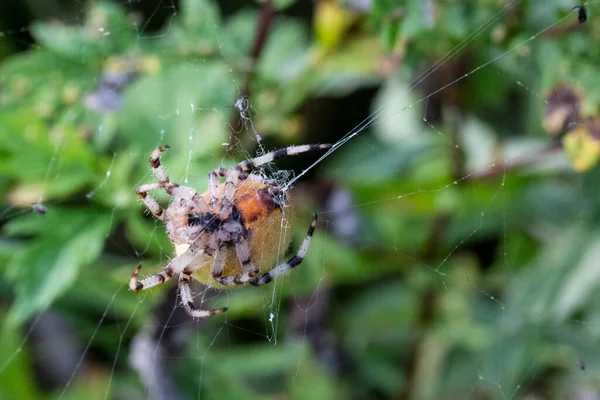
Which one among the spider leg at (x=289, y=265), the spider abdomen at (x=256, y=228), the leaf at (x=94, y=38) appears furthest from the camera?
the leaf at (x=94, y=38)

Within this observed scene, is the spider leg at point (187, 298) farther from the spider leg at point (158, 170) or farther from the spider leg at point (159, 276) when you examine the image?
the spider leg at point (158, 170)

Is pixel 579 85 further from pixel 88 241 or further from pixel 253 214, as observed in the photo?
pixel 88 241

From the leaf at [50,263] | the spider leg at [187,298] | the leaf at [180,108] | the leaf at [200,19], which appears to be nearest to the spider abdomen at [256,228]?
→ the spider leg at [187,298]

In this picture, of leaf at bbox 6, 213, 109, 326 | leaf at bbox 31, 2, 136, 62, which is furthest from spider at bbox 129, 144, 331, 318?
leaf at bbox 31, 2, 136, 62

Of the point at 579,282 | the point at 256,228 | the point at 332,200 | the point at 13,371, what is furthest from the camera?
the point at 13,371

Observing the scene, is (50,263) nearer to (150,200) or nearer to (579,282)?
(150,200)

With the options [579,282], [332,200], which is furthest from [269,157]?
[579,282]

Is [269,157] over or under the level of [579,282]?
over
